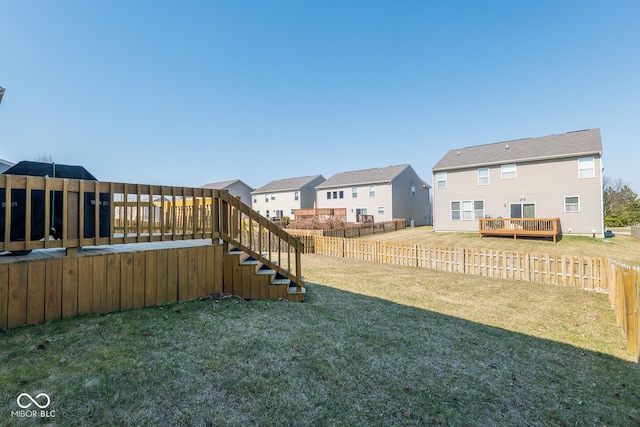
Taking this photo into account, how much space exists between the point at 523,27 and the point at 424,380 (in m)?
16.9

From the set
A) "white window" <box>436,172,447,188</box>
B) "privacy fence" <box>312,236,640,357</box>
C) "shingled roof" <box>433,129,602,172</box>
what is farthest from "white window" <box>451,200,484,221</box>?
"privacy fence" <box>312,236,640,357</box>

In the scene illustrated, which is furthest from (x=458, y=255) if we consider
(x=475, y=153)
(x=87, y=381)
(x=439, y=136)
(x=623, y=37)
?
(x=439, y=136)

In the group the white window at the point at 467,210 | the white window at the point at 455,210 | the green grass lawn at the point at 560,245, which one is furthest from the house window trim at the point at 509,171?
the green grass lawn at the point at 560,245

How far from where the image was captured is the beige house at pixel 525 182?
1800cm

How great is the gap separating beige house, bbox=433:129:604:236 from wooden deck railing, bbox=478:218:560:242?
6.28ft

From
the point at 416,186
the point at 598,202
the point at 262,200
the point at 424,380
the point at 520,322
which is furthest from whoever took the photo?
the point at 262,200

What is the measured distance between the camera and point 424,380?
120 inches

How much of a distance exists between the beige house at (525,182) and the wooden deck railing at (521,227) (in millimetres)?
1915

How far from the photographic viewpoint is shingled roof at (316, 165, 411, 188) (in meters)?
30.3

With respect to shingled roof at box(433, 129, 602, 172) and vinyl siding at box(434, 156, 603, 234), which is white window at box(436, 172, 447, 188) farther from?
shingled roof at box(433, 129, 602, 172)

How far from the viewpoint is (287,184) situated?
39.4 metres

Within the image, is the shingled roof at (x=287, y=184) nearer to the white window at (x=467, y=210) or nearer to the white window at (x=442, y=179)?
the white window at (x=442, y=179)

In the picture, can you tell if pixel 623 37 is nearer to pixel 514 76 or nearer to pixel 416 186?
pixel 514 76

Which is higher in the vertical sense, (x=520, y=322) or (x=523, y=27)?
(x=523, y=27)
